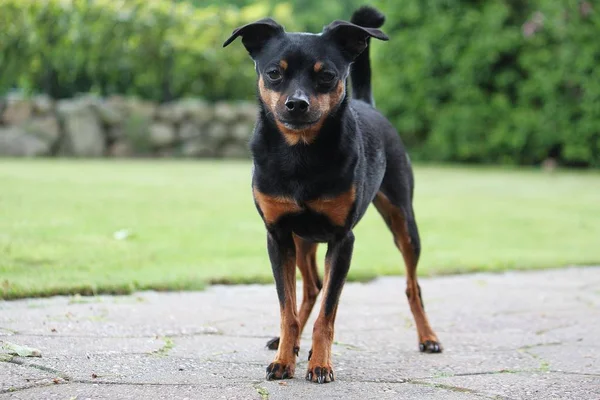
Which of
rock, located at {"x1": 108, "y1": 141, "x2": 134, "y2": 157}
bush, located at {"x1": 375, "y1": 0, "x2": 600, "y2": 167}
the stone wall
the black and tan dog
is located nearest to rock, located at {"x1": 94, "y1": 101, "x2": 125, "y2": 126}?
the stone wall

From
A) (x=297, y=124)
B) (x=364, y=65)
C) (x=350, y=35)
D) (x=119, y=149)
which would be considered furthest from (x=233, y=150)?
(x=297, y=124)

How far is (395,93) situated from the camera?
16.5 metres

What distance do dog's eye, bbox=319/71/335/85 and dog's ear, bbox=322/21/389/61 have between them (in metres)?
0.23

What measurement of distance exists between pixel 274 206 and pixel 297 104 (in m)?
0.45

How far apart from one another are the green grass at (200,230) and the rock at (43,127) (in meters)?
2.99

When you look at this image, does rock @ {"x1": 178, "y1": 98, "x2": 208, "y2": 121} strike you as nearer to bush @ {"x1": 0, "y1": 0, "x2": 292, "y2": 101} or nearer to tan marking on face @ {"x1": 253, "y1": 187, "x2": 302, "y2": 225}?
bush @ {"x1": 0, "y1": 0, "x2": 292, "y2": 101}

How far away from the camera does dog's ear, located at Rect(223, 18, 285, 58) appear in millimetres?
3684

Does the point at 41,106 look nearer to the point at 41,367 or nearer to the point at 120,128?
the point at 120,128

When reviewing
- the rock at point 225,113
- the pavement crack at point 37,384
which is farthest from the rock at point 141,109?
the pavement crack at point 37,384

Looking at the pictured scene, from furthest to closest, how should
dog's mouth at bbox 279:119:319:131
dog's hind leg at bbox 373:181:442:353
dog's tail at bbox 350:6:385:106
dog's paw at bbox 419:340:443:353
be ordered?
1. dog's tail at bbox 350:6:385:106
2. dog's hind leg at bbox 373:181:442:353
3. dog's paw at bbox 419:340:443:353
4. dog's mouth at bbox 279:119:319:131

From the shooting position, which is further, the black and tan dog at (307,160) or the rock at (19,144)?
the rock at (19,144)

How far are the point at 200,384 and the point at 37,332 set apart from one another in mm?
1059

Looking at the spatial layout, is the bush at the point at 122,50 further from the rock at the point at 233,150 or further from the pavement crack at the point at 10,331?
the pavement crack at the point at 10,331

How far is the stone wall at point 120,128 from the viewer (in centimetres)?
1558
